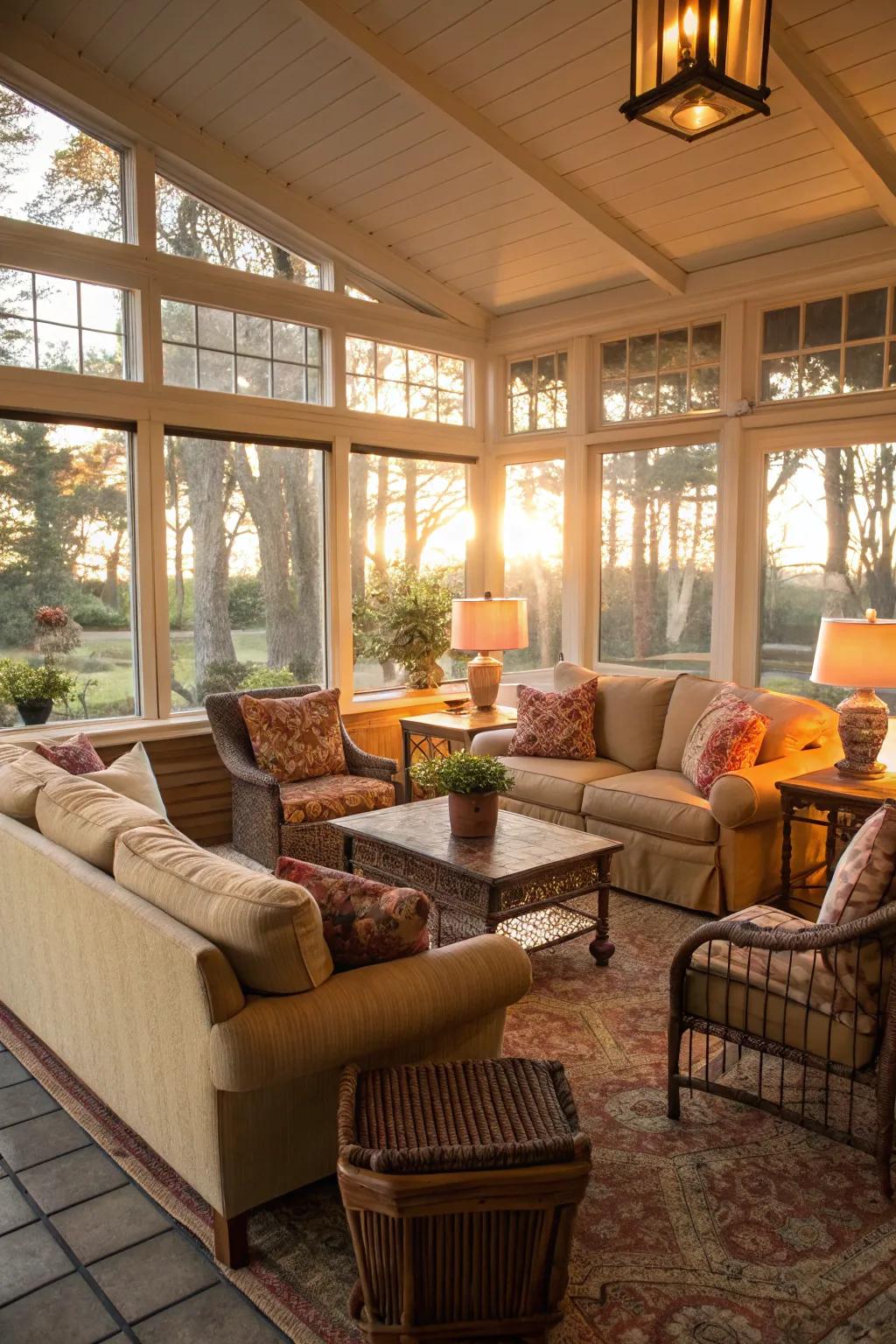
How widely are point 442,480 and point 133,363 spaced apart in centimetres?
221

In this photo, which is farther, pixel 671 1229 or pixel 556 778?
pixel 556 778

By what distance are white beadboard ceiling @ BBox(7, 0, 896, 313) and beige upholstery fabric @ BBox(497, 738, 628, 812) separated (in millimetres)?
2685

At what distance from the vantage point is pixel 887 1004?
238cm

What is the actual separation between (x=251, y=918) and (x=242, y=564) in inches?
150

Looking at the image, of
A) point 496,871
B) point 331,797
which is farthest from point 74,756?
point 496,871

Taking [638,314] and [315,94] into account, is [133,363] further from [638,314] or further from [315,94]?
[638,314]

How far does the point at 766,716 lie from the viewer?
4562mm

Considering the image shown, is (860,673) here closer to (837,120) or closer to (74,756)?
(837,120)

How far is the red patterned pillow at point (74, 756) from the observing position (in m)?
3.70

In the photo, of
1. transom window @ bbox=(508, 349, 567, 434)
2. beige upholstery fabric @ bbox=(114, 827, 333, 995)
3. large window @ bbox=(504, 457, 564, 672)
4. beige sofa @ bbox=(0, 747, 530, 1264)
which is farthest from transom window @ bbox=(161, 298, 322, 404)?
beige upholstery fabric @ bbox=(114, 827, 333, 995)

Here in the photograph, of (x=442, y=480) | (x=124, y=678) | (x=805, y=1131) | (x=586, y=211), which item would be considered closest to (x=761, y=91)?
(x=805, y=1131)

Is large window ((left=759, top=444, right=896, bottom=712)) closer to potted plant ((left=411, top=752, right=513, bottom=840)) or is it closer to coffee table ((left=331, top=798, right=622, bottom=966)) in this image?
coffee table ((left=331, top=798, right=622, bottom=966))

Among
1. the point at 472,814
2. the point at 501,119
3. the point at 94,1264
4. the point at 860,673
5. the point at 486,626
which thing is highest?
the point at 501,119

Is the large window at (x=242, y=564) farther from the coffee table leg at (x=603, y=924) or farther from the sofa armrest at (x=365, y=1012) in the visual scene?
the sofa armrest at (x=365, y=1012)
